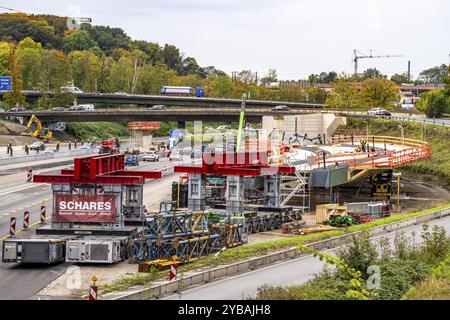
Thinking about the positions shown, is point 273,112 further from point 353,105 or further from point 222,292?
point 222,292

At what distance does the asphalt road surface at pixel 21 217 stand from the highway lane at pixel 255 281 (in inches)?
280

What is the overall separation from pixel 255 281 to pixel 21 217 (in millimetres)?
26788

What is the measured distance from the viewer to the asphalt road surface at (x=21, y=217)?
36300 mm

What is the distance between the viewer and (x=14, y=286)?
3647cm

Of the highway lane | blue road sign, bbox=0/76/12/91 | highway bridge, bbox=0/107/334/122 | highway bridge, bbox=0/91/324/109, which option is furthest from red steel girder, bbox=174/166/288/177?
highway bridge, bbox=0/91/324/109

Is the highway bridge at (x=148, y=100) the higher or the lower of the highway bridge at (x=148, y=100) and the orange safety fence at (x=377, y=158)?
the higher

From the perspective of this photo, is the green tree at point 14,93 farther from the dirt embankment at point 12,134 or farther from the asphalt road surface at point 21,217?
the asphalt road surface at point 21,217

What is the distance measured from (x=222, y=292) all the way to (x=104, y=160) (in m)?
15.2

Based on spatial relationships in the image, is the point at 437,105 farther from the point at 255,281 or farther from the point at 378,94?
the point at 255,281

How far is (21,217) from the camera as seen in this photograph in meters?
58.1

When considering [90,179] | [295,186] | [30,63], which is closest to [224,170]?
[90,179]

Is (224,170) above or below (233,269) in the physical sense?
above

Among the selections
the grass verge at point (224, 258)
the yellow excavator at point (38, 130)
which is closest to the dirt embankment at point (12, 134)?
the yellow excavator at point (38, 130)
